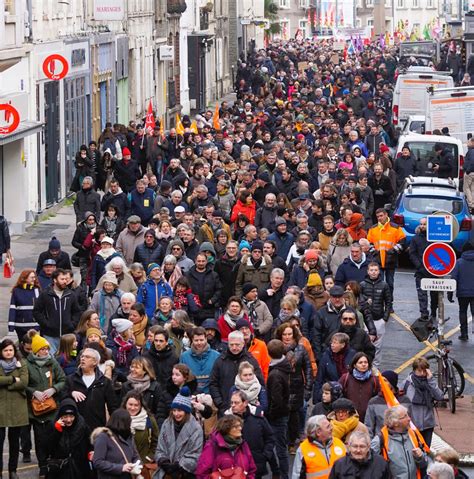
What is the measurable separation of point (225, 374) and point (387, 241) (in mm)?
9366

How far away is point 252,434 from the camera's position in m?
15.5

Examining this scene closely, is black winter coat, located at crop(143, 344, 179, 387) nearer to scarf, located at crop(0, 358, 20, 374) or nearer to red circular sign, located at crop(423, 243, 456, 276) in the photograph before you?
scarf, located at crop(0, 358, 20, 374)

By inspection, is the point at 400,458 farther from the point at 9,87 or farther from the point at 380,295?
the point at 9,87

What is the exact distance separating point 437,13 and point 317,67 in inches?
3319

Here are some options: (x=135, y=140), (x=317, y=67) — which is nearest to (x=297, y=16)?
(x=317, y=67)

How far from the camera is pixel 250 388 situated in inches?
631

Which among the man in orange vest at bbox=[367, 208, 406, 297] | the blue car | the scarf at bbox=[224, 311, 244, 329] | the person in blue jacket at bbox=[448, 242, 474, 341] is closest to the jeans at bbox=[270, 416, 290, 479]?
Result: the scarf at bbox=[224, 311, 244, 329]

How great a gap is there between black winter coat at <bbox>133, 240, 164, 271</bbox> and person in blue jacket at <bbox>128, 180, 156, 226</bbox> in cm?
446

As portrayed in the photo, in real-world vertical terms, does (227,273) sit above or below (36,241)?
above

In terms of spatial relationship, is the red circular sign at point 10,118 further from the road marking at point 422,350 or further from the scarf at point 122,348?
the scarf at point 122,348

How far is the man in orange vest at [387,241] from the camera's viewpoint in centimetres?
2530

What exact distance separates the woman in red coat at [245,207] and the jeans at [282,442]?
416 inches

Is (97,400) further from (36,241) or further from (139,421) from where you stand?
(36,241)

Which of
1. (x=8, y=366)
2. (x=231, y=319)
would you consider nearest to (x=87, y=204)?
(x=231, y=319)
